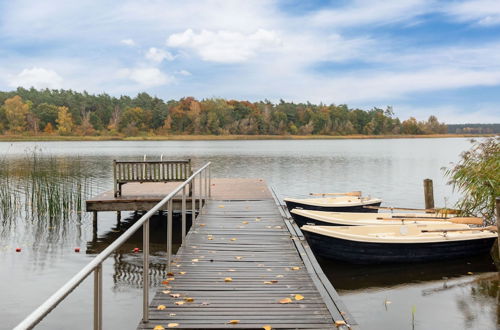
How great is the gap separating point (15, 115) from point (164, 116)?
29.8m

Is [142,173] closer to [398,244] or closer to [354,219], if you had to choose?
[354,219]

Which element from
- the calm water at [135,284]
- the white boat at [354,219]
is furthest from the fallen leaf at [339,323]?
the white boat at [354,219]

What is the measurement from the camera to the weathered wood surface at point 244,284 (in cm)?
467

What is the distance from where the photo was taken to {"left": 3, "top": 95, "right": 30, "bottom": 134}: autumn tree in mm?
97188

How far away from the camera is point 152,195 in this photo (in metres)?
13.0

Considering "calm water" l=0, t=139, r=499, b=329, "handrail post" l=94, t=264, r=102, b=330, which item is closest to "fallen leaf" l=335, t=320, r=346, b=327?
"handrail post" l=94, t=264, r=102, b=330

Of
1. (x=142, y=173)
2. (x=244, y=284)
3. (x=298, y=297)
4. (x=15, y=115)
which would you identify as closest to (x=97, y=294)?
(x=298, y=297)

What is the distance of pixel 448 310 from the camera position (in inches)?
318

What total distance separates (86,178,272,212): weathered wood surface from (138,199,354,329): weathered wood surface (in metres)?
2.20

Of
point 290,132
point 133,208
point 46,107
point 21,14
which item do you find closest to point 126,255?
point 133,208

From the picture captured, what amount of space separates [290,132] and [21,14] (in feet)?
238

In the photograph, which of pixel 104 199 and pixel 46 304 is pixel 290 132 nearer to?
pixel 104 199

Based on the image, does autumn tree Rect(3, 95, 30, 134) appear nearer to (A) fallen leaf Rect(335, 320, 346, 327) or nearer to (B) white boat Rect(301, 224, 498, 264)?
(B) white boat Rect(301, 224, 498, 264)

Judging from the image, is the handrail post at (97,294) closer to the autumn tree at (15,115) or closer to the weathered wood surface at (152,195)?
the weathered wood surface at (152,195)
